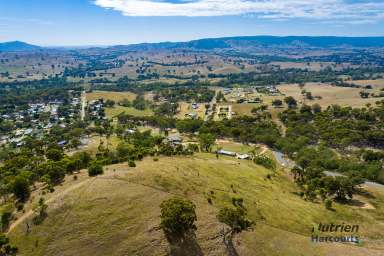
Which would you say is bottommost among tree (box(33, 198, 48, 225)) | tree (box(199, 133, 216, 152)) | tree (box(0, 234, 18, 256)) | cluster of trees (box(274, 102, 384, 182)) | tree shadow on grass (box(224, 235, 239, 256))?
cluster of trees (box(274, 102, 384, 182))

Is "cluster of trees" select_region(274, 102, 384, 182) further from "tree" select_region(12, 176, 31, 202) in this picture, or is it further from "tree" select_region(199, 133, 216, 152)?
"tree" select_region(12, 176, 31, 202)

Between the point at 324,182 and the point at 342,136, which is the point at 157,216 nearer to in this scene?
the point at 324,182

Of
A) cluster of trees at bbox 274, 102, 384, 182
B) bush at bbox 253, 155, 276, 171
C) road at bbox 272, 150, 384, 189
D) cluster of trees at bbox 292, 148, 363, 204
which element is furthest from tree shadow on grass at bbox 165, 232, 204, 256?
road at bbox 272, 150, 384, 189

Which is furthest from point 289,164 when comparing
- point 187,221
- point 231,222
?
point 187,221

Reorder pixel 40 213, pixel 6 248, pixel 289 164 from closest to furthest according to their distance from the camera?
pixel 6 248, pixel 40 213, pixel 289 164

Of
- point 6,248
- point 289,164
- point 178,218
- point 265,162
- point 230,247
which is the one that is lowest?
point 289,164

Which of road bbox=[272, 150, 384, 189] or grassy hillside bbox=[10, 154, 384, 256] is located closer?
grassy hillside bbox=[10, 154, 384, 256]

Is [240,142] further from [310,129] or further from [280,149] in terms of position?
[310,129]
